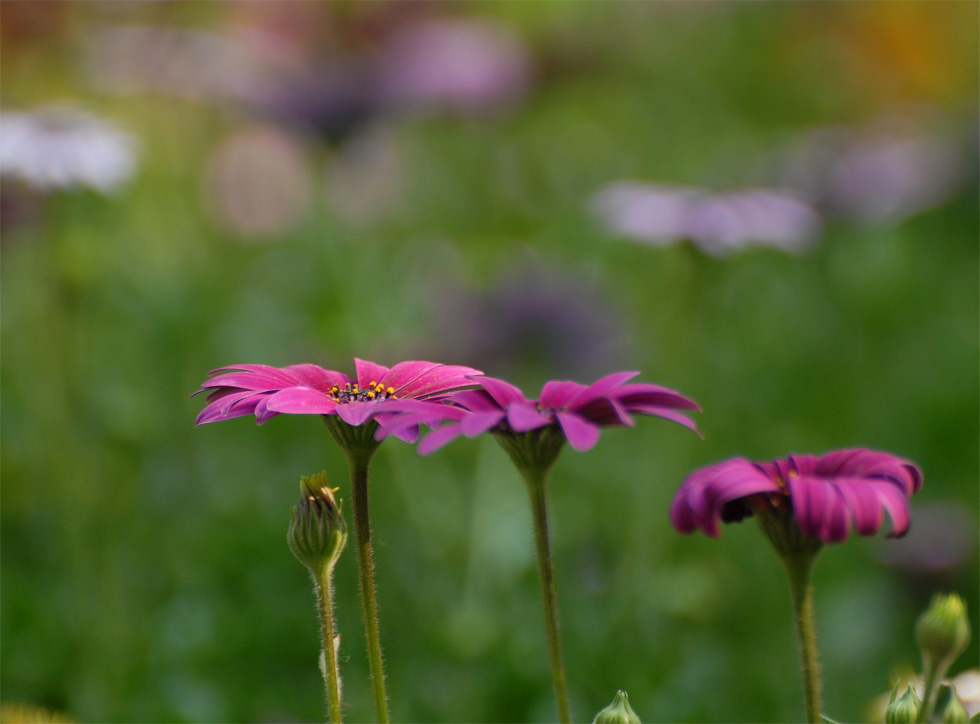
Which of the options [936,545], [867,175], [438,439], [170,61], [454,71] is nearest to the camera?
[438,439]

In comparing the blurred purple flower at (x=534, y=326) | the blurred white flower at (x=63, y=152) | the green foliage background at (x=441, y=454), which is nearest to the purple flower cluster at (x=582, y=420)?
the green foliage background at (x=441, y=454)

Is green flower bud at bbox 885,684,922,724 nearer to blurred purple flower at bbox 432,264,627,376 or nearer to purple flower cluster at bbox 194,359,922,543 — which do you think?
purple flower cluster at bbox 194,359,922,543

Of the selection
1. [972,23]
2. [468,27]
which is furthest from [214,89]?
[972,23]

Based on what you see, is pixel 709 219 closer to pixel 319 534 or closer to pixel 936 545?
pixel 936 545

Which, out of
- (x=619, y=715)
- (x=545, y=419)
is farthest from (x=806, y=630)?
(x=545, y=419)

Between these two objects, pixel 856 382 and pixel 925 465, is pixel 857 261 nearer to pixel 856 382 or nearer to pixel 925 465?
pixel 856 382
